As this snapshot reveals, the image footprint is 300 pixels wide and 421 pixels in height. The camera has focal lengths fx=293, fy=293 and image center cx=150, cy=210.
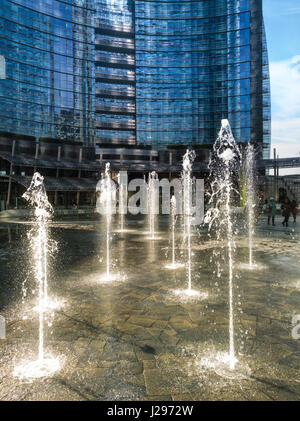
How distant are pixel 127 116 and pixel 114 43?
16.2m

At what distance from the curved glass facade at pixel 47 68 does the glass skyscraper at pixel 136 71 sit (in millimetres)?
182

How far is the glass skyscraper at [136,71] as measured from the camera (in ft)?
173

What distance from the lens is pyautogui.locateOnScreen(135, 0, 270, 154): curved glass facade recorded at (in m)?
59.2

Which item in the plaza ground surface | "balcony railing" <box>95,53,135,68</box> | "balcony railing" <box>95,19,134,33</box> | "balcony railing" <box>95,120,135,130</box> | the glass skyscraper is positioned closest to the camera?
the plaza ground surface

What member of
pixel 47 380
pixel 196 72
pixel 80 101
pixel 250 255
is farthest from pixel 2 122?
pixel 47 380

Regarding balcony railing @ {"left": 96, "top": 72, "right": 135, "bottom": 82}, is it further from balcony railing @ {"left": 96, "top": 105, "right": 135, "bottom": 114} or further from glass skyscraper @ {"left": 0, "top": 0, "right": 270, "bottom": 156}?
balcony railing @ {"left": 96, "top": 105, "right": 135, "bottom": 114}

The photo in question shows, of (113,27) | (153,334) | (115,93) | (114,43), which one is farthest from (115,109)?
(153,334)

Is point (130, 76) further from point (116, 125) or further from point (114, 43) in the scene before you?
point (116, 125)

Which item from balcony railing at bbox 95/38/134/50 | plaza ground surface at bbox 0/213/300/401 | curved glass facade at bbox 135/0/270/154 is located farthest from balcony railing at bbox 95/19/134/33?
plaza ground surface at bbox 0/213/300/401

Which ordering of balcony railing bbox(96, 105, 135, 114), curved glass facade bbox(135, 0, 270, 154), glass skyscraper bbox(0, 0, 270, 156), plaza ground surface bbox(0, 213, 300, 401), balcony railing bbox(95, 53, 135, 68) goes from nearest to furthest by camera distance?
plaza ground surface bbox(0, 213, 300, 401) → glass skyscraper bbox(0, 0, 270, 156) → curved glass facade bbox(135, 0, 270, 154) → balcony railing bbox(95, 53, 135, 68) → balcony railing bbox(96, 105, 135, 114)

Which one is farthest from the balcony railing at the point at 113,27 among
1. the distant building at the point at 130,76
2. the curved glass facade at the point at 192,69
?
the curved glass facade at the point at 192,69

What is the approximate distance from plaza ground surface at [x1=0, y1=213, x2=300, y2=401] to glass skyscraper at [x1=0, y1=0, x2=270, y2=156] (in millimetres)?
51510

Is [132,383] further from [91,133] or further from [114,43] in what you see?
[114,43]

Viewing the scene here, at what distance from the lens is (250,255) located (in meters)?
9.37
